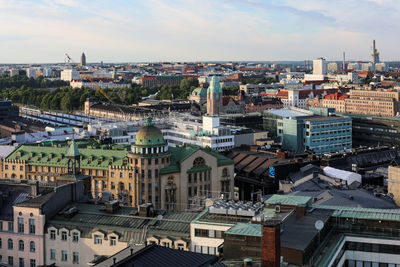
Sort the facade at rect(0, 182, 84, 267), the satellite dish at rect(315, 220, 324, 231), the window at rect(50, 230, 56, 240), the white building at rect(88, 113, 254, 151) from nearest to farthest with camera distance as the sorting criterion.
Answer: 1. the satellite dish at rect(315, 220, 324, 231)
2. the window at rect(50, 230, 56, 240)
3. the facade at rect(0, 182, 84, 267)
4. the white building at rect(88, 113, 254, 151)

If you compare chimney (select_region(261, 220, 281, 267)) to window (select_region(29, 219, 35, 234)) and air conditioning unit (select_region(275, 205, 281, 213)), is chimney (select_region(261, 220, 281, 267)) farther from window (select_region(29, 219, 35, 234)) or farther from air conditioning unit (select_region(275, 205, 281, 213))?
window (select_region(29, 219, 35, 234))

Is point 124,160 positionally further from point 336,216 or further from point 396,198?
point 336,216

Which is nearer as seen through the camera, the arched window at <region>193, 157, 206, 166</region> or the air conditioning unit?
the air conditioning unit

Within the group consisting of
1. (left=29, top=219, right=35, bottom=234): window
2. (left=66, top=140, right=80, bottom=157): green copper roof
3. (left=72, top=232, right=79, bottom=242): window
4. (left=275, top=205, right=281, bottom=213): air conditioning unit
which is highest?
(left=66, top=140, right=80, bottom=157): green copper roof


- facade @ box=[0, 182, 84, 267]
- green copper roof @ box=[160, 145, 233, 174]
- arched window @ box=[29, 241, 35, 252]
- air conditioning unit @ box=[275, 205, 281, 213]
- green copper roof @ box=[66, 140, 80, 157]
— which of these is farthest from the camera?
green copper roof @ box=[160, 145, 233, 174]

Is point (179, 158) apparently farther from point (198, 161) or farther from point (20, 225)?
point (20, 225)

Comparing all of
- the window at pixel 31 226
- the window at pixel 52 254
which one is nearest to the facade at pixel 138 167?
the window at pixel 31 226

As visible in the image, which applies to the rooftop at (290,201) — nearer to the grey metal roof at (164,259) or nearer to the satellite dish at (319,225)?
the satellite dish at (319,225)

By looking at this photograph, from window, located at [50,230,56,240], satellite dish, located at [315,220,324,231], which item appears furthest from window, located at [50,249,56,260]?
satellite dish, located at [315,220,324,231]


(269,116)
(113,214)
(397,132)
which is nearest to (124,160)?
(113,214)

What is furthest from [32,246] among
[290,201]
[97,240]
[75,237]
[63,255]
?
[290,201]
